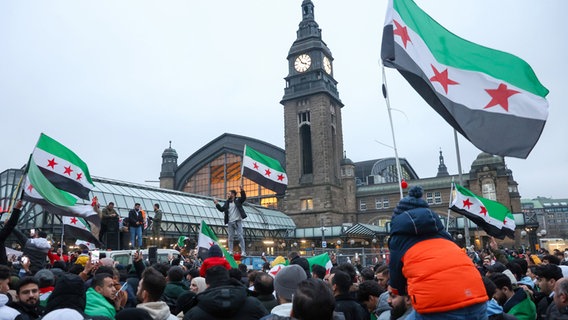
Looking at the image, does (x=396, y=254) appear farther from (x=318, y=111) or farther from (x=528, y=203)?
(x=528, y=203)

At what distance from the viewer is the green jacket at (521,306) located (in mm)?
5988

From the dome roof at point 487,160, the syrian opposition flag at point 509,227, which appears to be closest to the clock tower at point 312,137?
the dome roof at point 487,160

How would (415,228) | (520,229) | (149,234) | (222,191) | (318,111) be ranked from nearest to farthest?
(415,228)
(149,234)
(520,229)
(318,111)
(222,191)

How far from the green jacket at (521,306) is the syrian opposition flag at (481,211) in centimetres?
1112

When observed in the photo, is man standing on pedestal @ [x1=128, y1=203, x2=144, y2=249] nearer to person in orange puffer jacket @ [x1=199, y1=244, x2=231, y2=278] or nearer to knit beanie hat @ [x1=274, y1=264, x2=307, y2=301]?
person in orange puffer jacket @ [x1=199, y1=244, x2=231, y2=278]

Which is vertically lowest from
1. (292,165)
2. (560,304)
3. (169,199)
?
(560,304)

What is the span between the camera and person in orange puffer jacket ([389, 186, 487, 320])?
12.5ft

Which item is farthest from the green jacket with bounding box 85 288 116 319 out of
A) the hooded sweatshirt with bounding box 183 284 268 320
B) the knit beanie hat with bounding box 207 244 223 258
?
the knit beanie hat with bounding box 207 244 223 258

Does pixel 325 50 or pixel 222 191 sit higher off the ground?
pixel 325 50

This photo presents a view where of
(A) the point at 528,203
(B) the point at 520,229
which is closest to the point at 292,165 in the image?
(B) the point at 520,229

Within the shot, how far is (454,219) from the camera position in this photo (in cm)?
6012

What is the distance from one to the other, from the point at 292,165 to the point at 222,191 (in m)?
15.9

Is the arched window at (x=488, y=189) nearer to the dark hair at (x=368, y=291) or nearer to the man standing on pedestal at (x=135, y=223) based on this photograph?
the man standing on pedestal at (x=135, y=223)

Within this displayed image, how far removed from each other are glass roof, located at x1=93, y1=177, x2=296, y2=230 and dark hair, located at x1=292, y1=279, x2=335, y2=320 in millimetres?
37197
